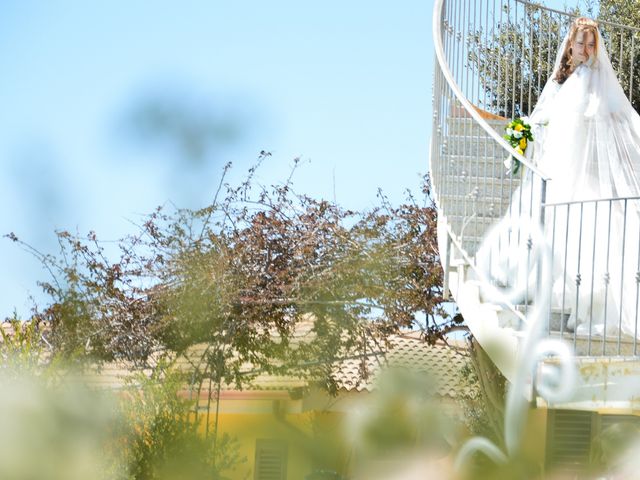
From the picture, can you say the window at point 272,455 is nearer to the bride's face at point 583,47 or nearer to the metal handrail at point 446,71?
the metal handrail at point 446,71

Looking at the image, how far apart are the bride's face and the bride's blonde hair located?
19mm

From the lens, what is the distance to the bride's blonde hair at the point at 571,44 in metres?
7.14

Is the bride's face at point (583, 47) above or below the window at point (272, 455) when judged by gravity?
above

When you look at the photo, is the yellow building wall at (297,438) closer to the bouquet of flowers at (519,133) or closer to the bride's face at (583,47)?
the bouquet of flowers at (519,133)

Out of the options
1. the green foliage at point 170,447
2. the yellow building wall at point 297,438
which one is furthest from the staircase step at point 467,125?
the yellow building wall at point 297,438

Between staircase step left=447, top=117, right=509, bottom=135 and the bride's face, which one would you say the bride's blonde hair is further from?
staircase step left=447, top=117, right=509, bottom=135

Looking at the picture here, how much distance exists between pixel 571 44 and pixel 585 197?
1292 millimetres

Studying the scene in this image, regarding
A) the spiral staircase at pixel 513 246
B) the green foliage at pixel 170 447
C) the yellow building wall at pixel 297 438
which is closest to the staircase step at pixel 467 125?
the spiral staircase at pixel 513 246

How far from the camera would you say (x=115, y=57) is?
729 mm

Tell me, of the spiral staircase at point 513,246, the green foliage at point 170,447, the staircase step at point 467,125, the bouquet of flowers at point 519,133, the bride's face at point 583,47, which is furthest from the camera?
the staircase step at point 467,125

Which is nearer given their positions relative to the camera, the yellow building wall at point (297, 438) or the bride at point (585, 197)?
the yellow building wall at point (297, 438)

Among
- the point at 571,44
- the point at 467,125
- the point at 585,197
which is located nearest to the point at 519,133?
the point at 585,197

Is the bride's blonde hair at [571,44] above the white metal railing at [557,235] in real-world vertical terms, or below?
above

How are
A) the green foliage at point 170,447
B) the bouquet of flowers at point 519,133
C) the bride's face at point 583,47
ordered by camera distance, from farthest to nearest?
the bride's face at point 583,47 → the bouquet of flowers at point 519,133 → the green foliage at point 170,447
